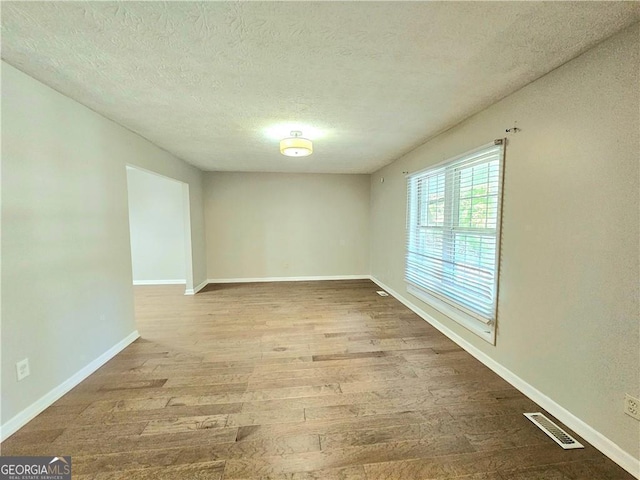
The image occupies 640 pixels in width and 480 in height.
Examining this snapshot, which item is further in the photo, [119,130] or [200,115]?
[119,130]

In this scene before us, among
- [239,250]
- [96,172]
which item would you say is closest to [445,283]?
[96,172]

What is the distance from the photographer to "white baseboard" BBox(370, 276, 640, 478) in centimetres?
137

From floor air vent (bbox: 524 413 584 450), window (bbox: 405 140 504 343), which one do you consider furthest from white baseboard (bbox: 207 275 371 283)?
floor air vent (bbox: 524 413 584 450)

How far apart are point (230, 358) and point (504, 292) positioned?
2557 millimetres

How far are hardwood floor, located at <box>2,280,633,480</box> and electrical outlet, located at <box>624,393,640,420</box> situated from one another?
0.31 m

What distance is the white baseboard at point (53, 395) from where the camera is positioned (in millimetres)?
1587

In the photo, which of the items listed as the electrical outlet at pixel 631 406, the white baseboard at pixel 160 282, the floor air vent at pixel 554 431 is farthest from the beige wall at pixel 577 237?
the white baseboard at pixel 160 282

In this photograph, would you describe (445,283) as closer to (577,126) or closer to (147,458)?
(577,126)

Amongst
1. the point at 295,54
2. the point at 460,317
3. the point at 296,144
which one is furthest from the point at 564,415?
the point at 296,144

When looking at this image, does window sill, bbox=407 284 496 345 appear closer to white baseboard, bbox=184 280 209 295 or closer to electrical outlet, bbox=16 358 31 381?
electrical outlet, bbox=16 358 31 381

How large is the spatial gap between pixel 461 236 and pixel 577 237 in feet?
3.85

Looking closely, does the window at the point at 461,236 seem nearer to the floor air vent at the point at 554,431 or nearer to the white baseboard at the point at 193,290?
the floor air vent at the point at 554,431

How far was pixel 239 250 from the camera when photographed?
5.59m

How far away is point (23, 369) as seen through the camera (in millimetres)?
1686
